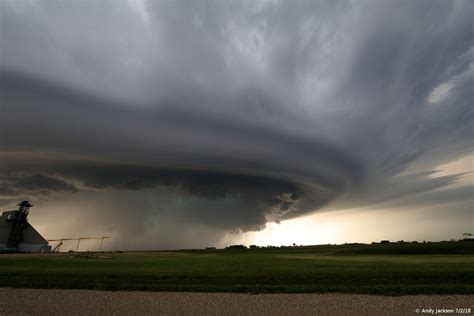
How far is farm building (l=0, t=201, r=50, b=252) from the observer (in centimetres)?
14950

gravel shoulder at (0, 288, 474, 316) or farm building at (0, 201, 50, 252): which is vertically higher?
farm building at (0, 201, 50, 252)

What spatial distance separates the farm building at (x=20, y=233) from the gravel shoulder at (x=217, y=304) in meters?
147

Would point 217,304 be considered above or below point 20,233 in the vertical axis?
below

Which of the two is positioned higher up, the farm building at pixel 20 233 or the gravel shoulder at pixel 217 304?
the farm building at pixel 20 233

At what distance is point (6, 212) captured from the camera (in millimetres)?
158625

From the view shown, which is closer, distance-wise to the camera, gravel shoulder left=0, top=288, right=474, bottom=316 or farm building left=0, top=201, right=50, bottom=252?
gravel shoulder left=0, top=288, right=474, bottom=316

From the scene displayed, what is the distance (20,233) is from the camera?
A: 15600 centimetres

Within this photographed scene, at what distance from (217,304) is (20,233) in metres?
174

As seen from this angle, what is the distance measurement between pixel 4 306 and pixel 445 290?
35.7 m

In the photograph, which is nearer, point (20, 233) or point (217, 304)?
point (217, 304)

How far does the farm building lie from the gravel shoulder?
147373 mm

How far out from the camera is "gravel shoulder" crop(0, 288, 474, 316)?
2097 cm

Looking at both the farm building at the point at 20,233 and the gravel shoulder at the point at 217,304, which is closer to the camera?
the gravel shoulder at the point at 217,304

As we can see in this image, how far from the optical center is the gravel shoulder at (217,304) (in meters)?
21.0
